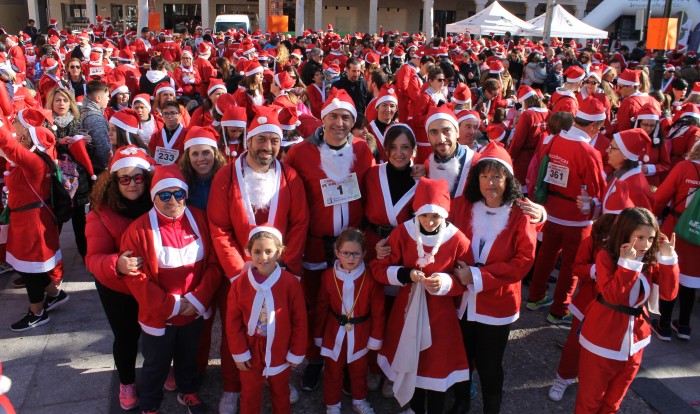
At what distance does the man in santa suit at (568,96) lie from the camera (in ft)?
23.3

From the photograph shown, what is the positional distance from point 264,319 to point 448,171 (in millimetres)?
1623

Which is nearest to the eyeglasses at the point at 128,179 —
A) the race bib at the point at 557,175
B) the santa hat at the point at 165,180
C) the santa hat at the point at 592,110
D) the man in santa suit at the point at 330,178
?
the santa hat at the point at 165,180

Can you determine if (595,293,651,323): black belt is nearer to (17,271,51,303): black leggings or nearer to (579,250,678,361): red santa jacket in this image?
(579,250,678,361): red santa jacket

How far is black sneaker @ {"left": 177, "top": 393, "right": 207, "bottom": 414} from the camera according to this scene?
12.0ft

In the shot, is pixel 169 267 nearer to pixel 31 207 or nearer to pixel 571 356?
pixel 31 207

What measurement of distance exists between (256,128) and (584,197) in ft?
9.19

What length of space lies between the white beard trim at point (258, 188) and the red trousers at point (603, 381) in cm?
226

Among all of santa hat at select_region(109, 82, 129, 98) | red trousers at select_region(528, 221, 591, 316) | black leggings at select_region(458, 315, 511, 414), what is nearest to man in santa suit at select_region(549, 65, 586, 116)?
red trousers at select_region(528, 221, 591, 316)

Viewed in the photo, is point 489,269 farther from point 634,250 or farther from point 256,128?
point 256,128

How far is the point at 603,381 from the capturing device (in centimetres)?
330

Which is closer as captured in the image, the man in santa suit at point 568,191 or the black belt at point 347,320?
the black belt at point 347,320

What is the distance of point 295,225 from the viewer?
12.0ft

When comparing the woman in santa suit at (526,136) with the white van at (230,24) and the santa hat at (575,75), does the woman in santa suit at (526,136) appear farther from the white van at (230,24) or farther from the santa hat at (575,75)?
the white van at (230,24)

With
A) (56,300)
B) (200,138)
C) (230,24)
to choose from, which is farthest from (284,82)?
(230,24)
